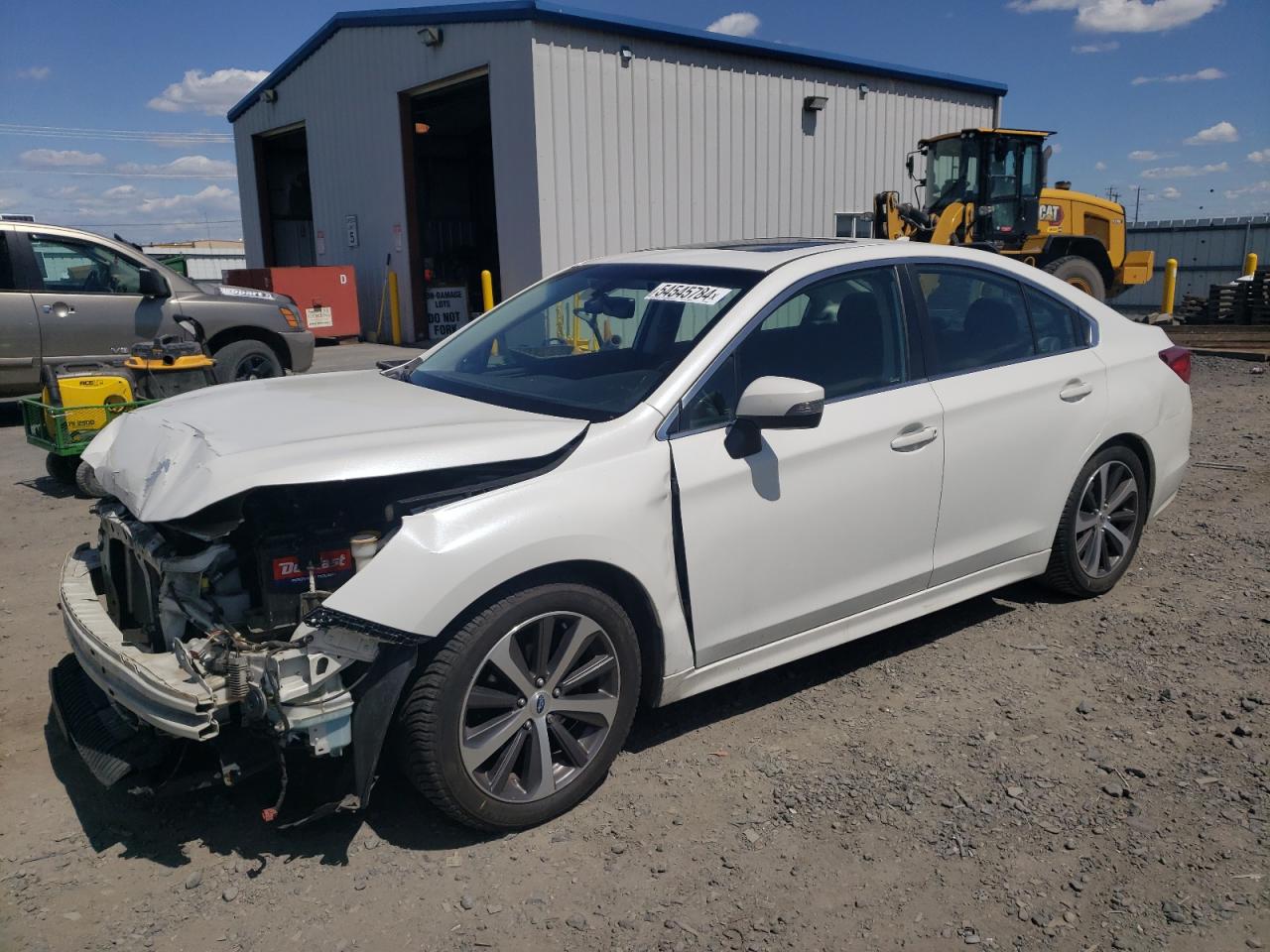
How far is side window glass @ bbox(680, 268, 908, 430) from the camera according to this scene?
11.2ft

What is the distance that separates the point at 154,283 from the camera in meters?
9.96

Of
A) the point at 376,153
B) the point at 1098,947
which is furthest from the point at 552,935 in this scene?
the point at 376,153

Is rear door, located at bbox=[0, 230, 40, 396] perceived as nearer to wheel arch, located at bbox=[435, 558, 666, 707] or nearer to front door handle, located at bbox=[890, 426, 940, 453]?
wheel arch, located at bbox=[435, 558, 666, 707]

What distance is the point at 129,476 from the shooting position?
3.16 meters

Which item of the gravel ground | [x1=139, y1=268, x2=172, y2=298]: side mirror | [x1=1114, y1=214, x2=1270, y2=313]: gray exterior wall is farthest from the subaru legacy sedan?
[x1=1114, y1=214, x2=1270, y2=313]: gray exterior wall

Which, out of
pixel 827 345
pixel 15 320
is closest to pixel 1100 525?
pixel 827 345

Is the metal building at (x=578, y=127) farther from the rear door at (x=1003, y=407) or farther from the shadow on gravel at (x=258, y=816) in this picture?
the shadow on gravel at (x=258, y=816)

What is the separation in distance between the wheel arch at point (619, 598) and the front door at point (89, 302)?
800cm

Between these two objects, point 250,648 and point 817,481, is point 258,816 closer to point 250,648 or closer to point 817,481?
point 250,648

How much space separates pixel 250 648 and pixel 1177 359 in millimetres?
4455

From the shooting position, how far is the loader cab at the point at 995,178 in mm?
14602

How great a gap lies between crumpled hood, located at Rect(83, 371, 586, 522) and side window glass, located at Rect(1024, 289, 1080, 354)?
241 cm

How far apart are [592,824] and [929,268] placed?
2.56m

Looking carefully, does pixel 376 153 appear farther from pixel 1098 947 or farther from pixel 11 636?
pixel 1098 947
